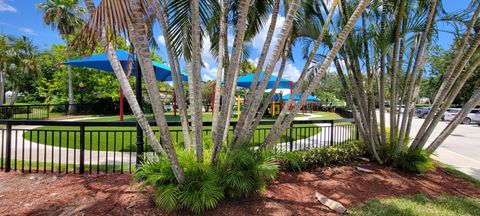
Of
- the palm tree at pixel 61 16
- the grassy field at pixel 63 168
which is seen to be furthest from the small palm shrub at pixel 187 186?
the palm tree at pixel 61 16

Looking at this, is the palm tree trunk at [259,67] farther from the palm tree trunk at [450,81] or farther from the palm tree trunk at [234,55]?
the palm tree trunk at [450,81]

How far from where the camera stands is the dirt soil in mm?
3109

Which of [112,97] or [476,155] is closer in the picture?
[476,155]

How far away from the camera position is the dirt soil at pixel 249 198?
10.2 ft

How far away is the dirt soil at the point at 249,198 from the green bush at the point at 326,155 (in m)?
0.17

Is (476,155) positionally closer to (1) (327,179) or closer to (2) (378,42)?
(2) (378,42)

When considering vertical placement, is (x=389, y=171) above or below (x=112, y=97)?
below

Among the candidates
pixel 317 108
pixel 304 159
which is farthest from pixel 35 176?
pixel 317 108

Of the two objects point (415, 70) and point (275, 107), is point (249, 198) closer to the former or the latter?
point (415, 70)

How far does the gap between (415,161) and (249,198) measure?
384 cm

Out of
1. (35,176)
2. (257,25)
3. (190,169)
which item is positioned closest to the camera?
(190,169)

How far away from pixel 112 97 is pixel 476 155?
20.8 m

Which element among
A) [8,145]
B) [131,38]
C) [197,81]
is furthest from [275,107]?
[131,38]

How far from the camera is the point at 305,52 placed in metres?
5.77
